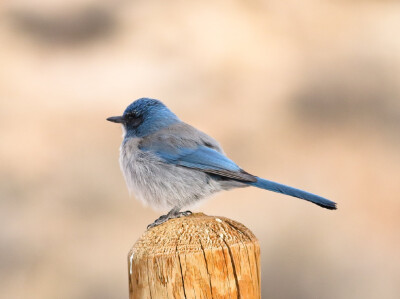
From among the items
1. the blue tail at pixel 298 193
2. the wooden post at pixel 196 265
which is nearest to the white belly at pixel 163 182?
the blue tail at pixel 298 193

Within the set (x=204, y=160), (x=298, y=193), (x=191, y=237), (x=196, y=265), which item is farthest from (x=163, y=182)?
(x=196, y=265)

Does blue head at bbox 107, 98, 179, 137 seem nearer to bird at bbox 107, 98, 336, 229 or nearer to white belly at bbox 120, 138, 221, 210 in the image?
bird at bbox 107, 98, 336, 229

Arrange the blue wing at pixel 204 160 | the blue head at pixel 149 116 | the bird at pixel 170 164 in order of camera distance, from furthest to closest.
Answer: the blue head at pixel 149 116 → the bird at pixel 170 164 → the blue wing at pixel 204 160

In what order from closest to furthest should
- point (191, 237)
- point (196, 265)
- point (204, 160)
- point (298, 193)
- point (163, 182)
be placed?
point (196, 265) < point (191, 237) < point (298, 193) < point (204, 160) < point (163, 182)

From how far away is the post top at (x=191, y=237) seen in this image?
284 cm

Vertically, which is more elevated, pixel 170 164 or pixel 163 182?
pixel 170 164

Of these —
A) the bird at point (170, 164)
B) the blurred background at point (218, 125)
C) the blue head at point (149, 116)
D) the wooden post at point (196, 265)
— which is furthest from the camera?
the blurred background at point (218, 125)

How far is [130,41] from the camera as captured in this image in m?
10.2

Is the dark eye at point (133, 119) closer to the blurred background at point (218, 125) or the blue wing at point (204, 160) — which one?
the blue wing at point (204, 160)

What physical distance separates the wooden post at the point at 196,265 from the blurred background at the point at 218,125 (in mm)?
4220

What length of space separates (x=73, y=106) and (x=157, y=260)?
680 cm

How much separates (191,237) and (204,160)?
1.67 meters

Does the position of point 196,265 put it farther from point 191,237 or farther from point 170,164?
point 170,164

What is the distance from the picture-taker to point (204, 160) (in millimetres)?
4539
